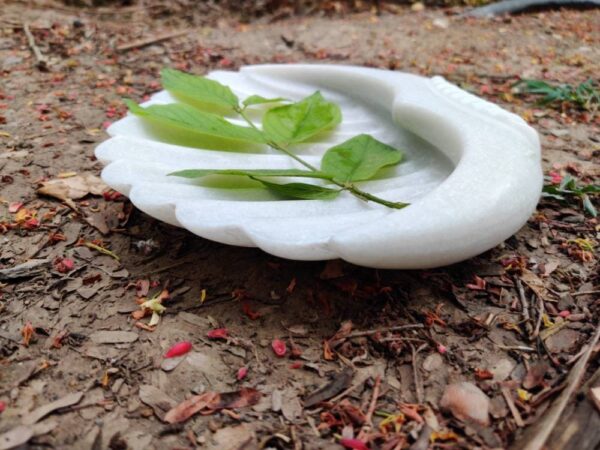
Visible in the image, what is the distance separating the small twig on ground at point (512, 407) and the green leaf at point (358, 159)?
1.27 feet

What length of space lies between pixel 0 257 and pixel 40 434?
1.31 ft

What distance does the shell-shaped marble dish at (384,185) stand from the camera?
777 millimetres

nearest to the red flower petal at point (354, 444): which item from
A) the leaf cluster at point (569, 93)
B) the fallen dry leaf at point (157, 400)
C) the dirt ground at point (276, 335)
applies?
the dirt ground at point (276, 335)

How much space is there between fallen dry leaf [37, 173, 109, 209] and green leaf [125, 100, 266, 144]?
193mm

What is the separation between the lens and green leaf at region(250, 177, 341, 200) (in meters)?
0.90

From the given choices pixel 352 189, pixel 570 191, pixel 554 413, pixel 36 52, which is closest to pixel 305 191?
pixel 352 189

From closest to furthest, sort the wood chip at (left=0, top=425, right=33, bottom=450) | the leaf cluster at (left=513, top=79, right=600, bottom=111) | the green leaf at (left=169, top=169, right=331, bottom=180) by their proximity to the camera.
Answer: the wood chip at (left=0, top=425, right=33, bottom=450), the green leaf at (left=169, top=169, right=331, bottom=180), the leaf cluster at (left=513, top=79, right=600, bottom=111)

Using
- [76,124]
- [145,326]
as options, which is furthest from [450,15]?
[145,326]

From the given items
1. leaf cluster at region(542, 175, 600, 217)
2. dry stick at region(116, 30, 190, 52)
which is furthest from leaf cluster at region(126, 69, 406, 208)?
dry stick at region(116, 30, 190, 52)

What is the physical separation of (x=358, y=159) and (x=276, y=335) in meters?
0.34

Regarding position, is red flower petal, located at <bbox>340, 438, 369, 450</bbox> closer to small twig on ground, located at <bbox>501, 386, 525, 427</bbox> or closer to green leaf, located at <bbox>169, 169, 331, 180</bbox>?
small twig on ground, located at <bbox>501, 386, 525, 427</bbox>

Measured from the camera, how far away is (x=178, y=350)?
2.61ft

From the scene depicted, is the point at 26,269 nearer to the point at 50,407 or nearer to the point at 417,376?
the point at 50,407

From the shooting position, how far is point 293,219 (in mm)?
825
